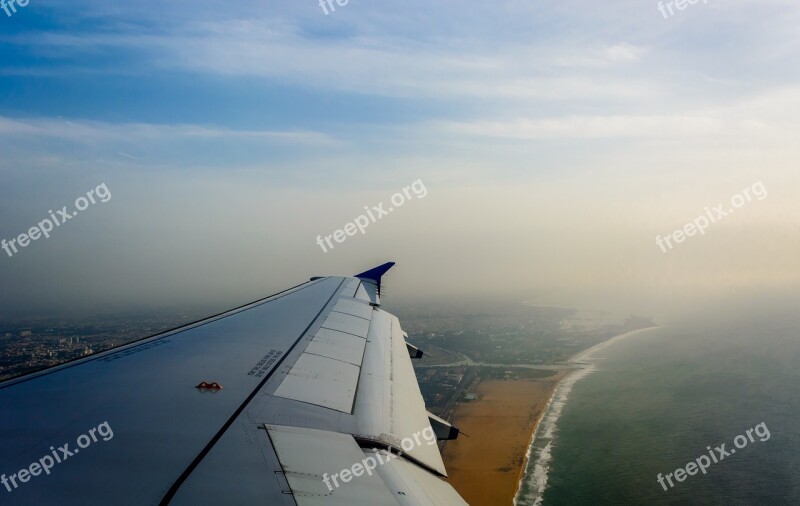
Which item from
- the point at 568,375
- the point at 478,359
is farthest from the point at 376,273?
the point at 478,359

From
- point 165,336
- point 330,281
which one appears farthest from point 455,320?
point 165,336

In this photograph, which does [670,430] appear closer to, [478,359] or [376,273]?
[478,359]

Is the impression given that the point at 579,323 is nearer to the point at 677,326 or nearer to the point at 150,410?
the point at 677,326

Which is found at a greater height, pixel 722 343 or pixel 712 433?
pixel 712 433

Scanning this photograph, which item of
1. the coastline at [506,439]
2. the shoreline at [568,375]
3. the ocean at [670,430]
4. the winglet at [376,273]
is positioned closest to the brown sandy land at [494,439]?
the coastline at [506,439]

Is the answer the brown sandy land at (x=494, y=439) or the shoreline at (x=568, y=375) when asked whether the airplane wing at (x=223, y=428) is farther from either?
the shoreline at (x=568, y=375)

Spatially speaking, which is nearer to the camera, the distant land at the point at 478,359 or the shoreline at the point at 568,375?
the shoreline at the point at 568,375
